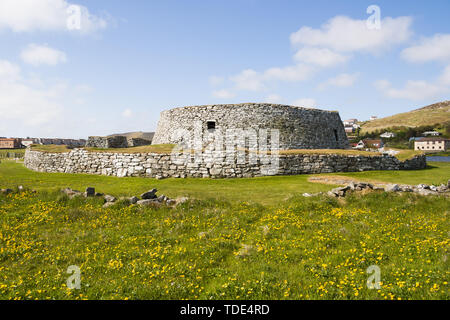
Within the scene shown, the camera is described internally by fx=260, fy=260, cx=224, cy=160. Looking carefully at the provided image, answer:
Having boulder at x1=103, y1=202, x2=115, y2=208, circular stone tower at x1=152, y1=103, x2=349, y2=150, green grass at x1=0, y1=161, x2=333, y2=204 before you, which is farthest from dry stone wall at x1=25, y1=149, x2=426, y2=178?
circular stone tower at x1=152, y1=103, x2=349, y2=150

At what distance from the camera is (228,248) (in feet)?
23.0

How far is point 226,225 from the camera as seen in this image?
28.8 ft

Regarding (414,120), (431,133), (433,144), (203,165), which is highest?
(414,120)

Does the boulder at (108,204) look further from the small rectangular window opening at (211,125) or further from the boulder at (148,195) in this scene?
the small rectangular window opening at (211,125)

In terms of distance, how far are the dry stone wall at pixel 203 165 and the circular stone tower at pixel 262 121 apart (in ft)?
31.1

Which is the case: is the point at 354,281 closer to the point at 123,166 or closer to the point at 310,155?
the point at 310,155

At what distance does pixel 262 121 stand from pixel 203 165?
1331 centimetres

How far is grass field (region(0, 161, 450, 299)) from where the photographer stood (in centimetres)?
493

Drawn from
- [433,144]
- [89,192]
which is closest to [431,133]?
[433,144]

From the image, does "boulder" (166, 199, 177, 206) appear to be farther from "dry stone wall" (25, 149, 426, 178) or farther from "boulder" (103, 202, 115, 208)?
"dry stone wall" (25, 149, 426, 178)

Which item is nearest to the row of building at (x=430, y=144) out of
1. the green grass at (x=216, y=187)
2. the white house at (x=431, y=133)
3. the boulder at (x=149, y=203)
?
the white house at (x=431, y=133)

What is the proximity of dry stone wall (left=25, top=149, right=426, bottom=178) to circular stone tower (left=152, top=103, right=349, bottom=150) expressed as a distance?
374 inches

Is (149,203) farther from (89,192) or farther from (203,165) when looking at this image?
(203,165)
